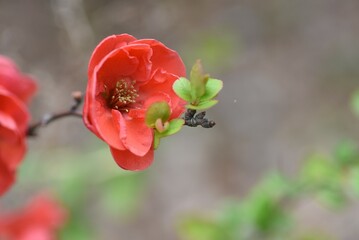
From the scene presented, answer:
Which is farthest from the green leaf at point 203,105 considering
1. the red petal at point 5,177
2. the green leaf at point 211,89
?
the red petal at point 5,177

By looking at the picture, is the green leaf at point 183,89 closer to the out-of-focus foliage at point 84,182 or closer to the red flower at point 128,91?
the red flower at point 128,91

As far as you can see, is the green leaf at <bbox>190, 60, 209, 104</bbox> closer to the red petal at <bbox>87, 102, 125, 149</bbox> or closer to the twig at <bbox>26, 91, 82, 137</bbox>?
the red petal at <bbox>87, 102, 125, 149</bbox>

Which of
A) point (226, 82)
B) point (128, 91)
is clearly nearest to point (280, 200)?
point (128, 91)

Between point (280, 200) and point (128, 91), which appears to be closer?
point (128, 91)

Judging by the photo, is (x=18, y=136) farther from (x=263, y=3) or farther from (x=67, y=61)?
(x=263, y=3)

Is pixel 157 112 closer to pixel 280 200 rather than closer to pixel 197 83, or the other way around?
pixel 197 83

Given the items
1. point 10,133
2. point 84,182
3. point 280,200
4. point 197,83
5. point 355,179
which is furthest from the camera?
point 84,182
